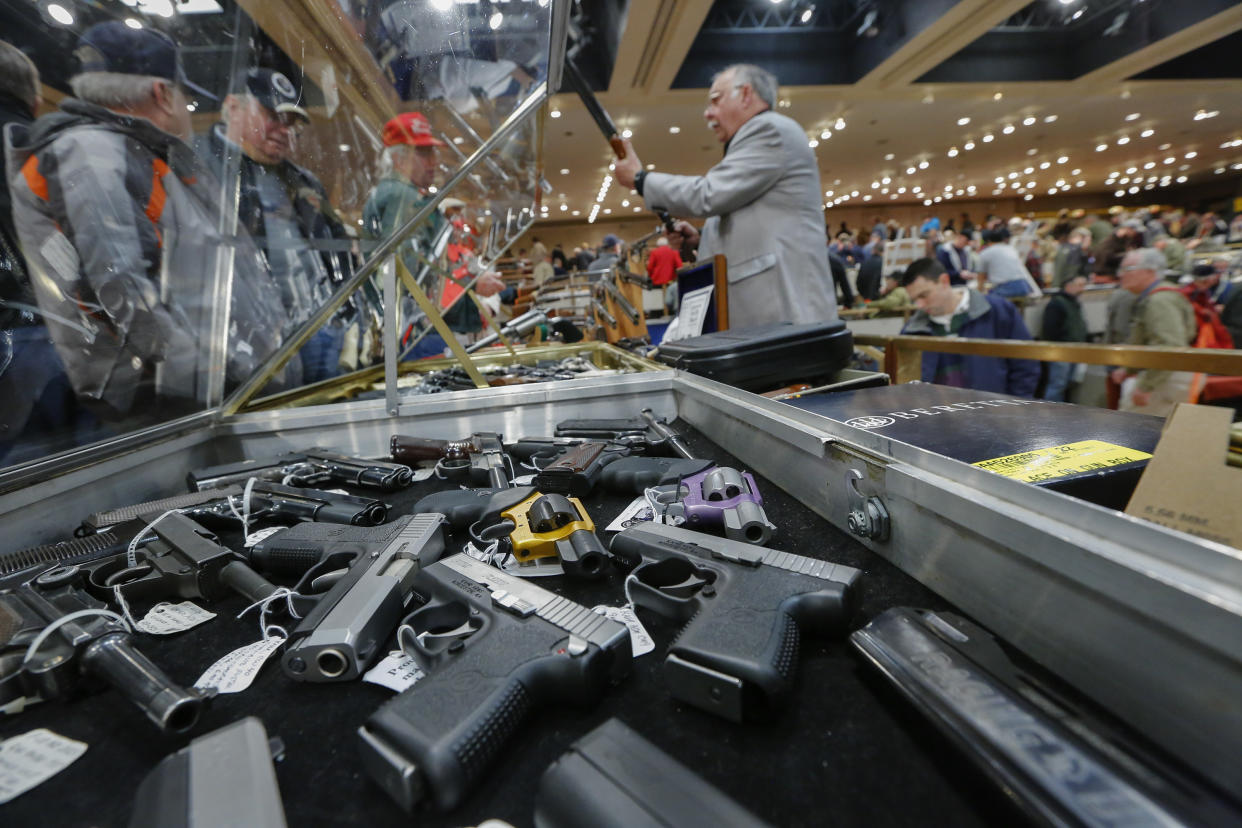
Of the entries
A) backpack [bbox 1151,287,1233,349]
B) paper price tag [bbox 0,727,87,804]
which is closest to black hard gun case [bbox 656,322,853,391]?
paper price tag [bbox 0,727,87,804]

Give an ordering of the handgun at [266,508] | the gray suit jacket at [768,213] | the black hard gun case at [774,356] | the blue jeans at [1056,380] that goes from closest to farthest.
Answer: the handgun at [266,508]
the black hard gun case at [774,356]
the gray suit jacket at [768,213]
the blue jeans at [1056,380]

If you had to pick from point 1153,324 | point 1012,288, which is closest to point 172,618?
point 1153,324

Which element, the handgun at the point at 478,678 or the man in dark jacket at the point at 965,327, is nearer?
the handgun at the point at 478,678

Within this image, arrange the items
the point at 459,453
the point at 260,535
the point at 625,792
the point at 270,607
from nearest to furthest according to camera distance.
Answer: the point at 625,792 → the point at 270,607 → the point at 260,535 → the point at 459,453

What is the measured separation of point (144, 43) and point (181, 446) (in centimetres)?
131

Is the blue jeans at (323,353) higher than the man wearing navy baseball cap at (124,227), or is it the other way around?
the man wearing navy baseball cap at (124,227)

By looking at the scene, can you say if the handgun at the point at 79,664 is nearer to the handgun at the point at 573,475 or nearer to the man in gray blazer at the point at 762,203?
the handgun at the point at 573,475

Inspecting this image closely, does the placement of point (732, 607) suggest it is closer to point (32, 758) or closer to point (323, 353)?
point (32, 758)

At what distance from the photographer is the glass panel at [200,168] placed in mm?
1473

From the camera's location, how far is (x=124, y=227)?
1.77m

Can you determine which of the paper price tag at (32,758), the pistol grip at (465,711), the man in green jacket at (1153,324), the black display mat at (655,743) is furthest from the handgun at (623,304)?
the paper price tag at (32,758)

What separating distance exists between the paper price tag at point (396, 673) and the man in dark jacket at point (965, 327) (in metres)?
3.61

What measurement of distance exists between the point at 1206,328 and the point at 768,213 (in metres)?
3.49

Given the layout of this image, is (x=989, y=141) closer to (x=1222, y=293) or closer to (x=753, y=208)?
(x=1222, y=293)
